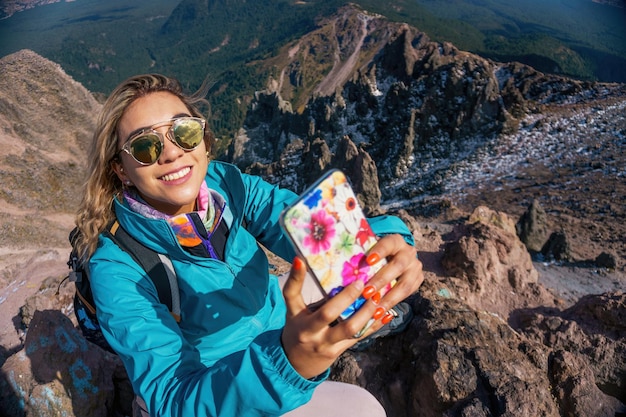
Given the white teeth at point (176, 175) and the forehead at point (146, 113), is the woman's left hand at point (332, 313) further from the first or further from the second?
the forehead at point (146, 113)

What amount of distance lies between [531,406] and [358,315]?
97.2 inches

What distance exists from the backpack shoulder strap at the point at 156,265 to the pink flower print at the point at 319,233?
1.18 m

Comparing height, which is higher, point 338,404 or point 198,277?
point 198,277

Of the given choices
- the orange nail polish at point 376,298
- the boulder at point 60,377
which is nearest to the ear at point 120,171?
the orange nail polish at point 376,298

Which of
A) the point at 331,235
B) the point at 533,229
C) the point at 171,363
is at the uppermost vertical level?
the point at 331,235

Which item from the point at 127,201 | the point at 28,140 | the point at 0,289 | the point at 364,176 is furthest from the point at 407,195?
the point at 127,201

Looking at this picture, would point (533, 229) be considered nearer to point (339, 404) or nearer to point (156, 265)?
point (339, 404)

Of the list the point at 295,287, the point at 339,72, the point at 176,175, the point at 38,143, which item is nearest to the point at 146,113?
the point at 176,175

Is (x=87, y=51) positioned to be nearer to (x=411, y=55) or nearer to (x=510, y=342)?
(x=411, y=55)

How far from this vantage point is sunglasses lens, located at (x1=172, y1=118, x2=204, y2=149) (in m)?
2.51

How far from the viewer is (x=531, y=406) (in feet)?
9.97

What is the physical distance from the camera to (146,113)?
2.51 metres

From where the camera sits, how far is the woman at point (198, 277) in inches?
66.8

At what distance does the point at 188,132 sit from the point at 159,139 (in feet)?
0.68
